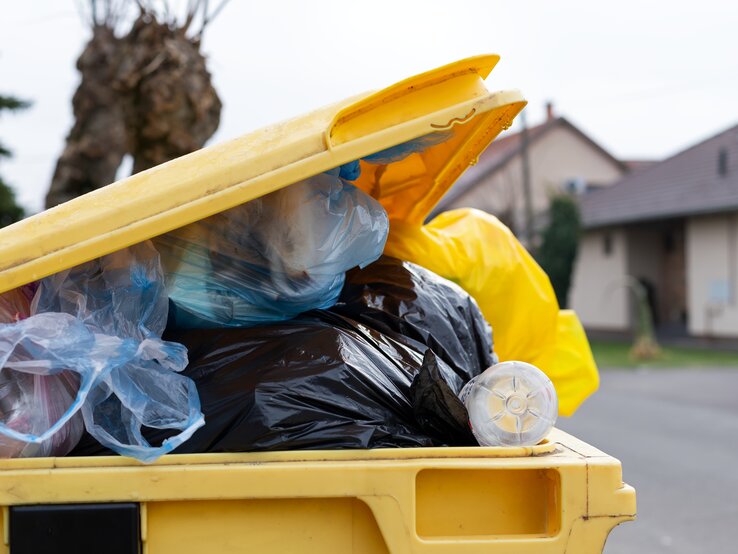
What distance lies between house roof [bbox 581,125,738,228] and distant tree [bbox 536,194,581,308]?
116 centimetres

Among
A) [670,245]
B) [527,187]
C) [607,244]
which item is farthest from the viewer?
[607,244]

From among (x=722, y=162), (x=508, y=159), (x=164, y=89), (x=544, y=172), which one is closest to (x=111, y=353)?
(x=164, y=89)

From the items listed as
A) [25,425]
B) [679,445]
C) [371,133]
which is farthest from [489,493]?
[679,445]

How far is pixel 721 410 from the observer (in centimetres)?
1025

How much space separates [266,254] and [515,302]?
4.93ft

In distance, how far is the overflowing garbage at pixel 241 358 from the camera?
193 centimetres

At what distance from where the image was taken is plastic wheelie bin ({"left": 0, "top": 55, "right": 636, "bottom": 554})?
1.75 m

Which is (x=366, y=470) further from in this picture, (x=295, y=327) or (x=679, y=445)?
(x=679, y=445)

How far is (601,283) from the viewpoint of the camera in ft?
82.1

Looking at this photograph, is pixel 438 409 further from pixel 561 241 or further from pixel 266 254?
pixel 561 241

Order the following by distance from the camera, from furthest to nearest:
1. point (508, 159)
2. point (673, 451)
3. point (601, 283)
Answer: point (508, 159)
point (601, 283)
point (673, 451)

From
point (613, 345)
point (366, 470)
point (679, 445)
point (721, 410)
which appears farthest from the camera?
point (613, 345)

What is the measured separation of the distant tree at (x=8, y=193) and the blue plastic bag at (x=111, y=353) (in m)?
10.8

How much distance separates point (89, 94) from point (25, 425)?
8255 millimetres
